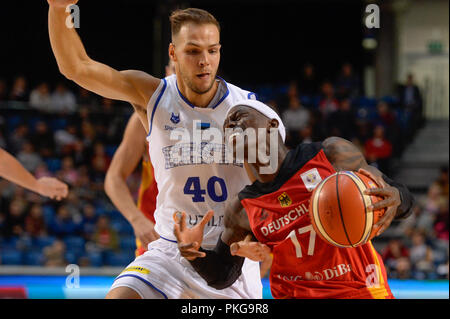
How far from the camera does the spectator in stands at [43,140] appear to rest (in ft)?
33.5

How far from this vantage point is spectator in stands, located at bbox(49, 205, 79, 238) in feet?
30.2

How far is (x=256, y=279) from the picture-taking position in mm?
3621

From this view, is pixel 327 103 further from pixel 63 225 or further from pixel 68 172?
pixel 63 225

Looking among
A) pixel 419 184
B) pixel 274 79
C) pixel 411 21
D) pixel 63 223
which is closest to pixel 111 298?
pixel 63 223

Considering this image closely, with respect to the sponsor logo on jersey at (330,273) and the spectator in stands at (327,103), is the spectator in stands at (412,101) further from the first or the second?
the sponsor logo on jersey at (330,273)

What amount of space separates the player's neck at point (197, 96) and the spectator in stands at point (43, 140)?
7.11 m

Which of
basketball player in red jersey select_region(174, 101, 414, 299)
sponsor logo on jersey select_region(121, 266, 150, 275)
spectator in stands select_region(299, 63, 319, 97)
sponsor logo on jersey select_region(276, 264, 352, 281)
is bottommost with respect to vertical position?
sponsor logo on jersey select_region(121, 266, 150, 275)

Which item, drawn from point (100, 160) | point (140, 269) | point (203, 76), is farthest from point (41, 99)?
point (140, 269)

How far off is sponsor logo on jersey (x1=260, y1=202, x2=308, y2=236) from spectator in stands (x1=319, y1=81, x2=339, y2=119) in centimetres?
779

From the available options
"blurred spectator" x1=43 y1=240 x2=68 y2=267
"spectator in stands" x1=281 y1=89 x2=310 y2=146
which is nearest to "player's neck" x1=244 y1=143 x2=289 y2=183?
"blurred spectator" x1=43 y1=240 x2=68 y2=267

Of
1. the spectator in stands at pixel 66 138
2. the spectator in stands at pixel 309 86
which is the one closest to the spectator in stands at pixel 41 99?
the spectator in stands at pixel 66 138

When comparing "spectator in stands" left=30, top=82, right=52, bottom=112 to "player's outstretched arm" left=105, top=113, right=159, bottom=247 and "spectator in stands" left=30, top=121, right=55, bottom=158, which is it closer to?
"spectator in stands" left=30, top=121, right=55, bottom=158

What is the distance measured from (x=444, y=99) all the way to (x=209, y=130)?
42.5 feet

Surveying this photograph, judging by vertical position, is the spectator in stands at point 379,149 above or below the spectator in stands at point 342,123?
below
